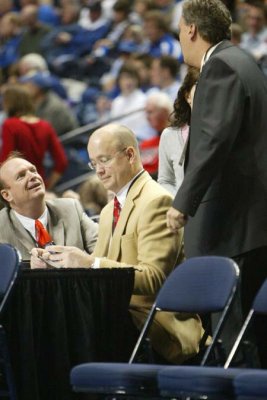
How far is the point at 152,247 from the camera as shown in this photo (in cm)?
568

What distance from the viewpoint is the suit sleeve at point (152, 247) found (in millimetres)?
5590

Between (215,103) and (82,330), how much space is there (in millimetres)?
1175

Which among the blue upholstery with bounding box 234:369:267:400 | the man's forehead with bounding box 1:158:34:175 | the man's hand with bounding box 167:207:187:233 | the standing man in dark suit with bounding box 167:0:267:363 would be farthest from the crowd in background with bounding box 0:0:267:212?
the blue upholstery with bounding box 234:369:267:400

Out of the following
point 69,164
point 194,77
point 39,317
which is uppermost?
point 194,77

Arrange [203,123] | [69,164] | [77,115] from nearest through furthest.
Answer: [203,123], [69,164], [77,115]

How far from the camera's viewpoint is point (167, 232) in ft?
18.8

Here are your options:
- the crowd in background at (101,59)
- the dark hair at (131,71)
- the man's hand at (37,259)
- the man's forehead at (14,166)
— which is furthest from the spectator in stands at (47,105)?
the man's hand at (37,259)

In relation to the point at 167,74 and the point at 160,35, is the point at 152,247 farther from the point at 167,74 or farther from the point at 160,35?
the point at 160,35

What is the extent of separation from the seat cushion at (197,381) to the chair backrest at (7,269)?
0.97m

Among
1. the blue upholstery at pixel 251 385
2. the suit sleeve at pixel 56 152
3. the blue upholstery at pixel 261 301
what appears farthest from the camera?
the suit sleeve at pixel 56 152

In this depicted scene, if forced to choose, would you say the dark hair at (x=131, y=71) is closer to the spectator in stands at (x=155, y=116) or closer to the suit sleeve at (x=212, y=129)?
the spectator in stands at (x=155, y=116)

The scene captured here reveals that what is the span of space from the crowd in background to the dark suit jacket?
2.64 metres

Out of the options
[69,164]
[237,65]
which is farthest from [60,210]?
[69,164]

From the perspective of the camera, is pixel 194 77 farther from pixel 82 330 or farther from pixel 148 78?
pixel 148 78
